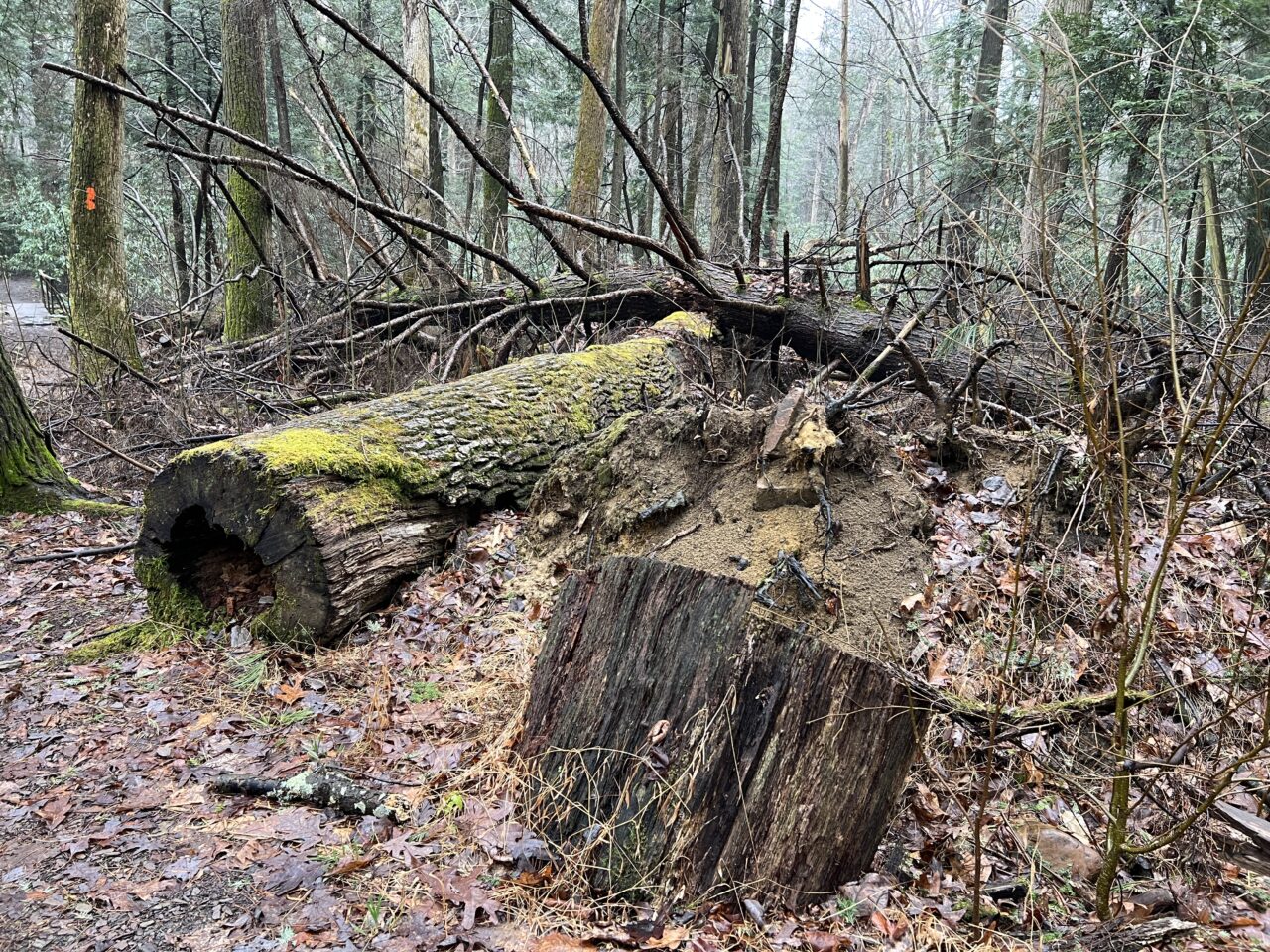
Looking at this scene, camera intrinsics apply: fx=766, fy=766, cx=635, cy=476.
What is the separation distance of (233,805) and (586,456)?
8.59ft

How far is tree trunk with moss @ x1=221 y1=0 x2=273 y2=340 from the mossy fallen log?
18.4 feet

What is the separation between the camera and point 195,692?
13.6ft

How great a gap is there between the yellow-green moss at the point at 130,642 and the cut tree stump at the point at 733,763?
2.97 meters

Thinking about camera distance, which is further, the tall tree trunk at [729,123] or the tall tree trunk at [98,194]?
the tall tree trunk at [729,123]

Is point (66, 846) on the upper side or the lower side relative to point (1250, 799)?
lower

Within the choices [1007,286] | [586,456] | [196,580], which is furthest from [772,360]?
[196,580]

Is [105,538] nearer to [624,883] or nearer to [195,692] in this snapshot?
[195,692]

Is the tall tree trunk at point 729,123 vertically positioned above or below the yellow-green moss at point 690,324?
above

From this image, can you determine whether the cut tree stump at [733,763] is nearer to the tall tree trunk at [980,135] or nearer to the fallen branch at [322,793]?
the fallen branch at [322,793]

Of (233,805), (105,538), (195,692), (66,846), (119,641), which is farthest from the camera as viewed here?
(105,538)

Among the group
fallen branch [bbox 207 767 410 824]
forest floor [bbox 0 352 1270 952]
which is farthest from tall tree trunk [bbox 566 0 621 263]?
fallen branch [bbox 207 767 410 824]

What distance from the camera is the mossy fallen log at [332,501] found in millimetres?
4352

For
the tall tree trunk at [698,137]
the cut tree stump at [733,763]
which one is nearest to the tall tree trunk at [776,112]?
the tall tree trunk at [698,137]

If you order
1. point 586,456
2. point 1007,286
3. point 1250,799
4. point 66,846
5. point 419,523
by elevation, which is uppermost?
point 1007,286
